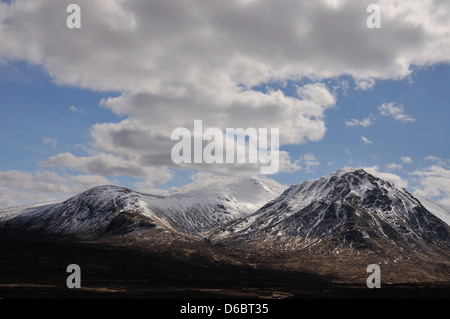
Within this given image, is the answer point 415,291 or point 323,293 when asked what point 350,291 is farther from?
point 415,291
